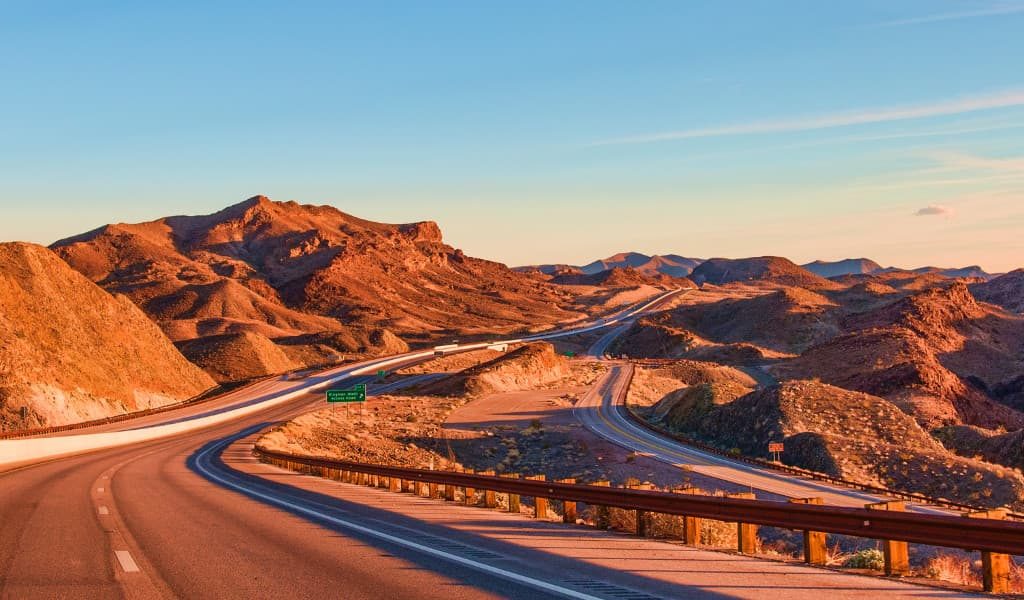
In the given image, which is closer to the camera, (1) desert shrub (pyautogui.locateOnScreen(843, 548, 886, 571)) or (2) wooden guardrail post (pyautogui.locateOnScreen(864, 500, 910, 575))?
(2) wooden guardrail post (pyautogui.locateOnScreen(864, 500, 910, 575))

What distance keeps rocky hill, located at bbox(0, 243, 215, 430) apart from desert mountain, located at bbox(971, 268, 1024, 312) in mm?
139955

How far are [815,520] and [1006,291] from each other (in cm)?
19428

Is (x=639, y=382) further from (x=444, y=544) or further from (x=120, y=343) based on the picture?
(x=444, y=544)

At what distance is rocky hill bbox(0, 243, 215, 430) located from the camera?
68562 millimetres

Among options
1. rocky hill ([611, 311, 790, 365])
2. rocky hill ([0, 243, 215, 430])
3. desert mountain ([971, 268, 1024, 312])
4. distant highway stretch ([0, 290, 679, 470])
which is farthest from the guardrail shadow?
desert mountain ([971, 268, 1024, 312])

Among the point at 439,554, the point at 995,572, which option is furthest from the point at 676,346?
the point at 995,572

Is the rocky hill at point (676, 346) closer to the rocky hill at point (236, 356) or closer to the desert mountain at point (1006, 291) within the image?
the rocky hill at point (236, 356)

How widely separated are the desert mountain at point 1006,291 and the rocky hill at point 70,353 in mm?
139955

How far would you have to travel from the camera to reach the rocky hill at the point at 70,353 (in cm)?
6856

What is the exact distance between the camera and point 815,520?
11.3 m

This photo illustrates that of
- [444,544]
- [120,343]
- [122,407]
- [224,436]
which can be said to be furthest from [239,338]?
[444,544]

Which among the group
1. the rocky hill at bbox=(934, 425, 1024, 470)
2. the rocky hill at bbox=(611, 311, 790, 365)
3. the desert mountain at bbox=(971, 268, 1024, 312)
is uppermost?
the desert mountain at bbox=(971, 268, 1024, 312)

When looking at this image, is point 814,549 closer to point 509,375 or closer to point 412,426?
point 412,426

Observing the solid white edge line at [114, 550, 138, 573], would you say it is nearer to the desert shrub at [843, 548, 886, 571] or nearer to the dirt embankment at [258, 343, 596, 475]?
the desert shrub at [843, 548, 886, 571]
